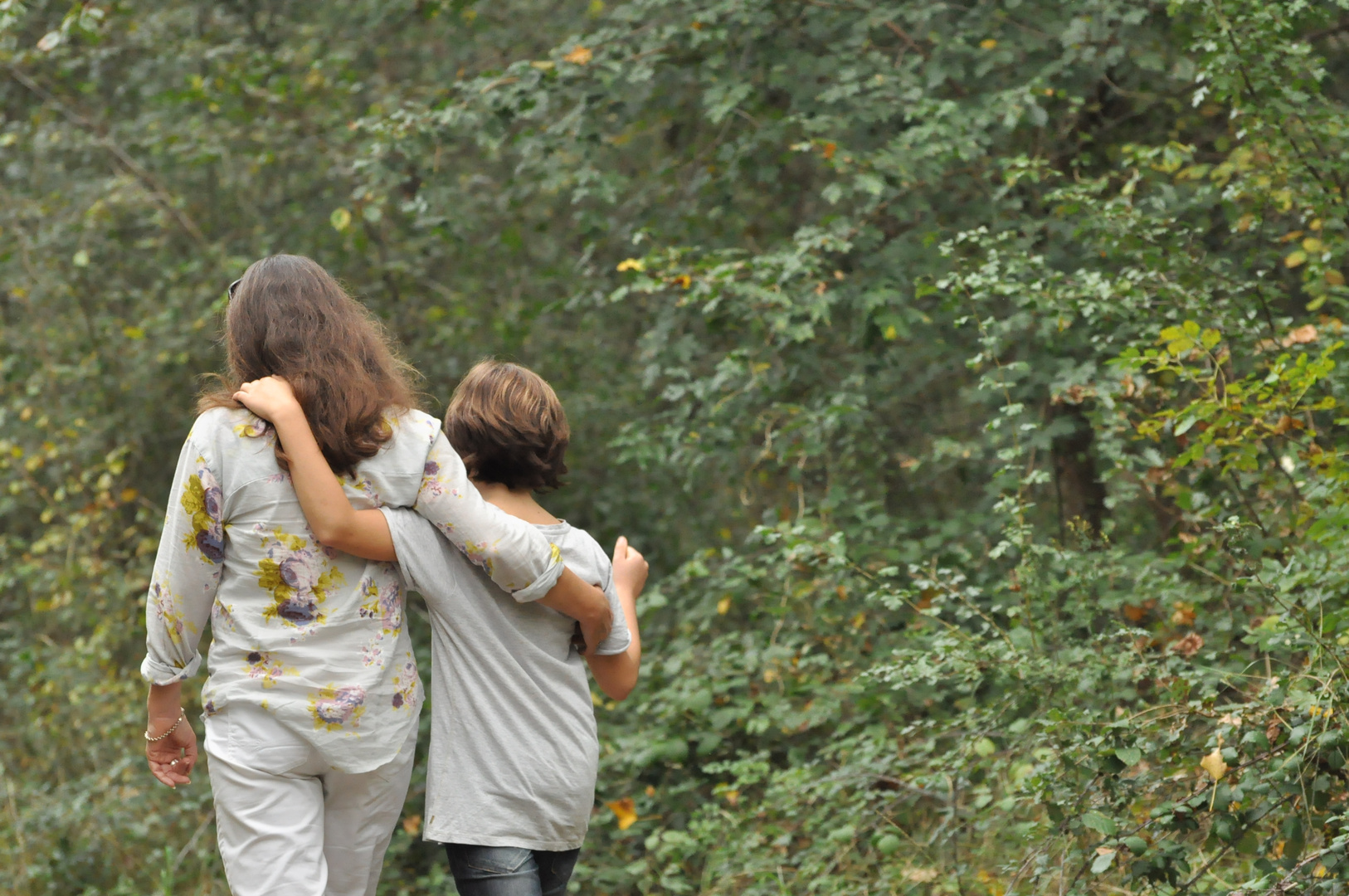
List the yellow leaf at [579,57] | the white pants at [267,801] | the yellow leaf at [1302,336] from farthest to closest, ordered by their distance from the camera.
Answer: the yellow leaf at [579,57] → the yellow leaf at [1302,336] → the white pants at [267,801]

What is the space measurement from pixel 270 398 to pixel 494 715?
0.64 metres

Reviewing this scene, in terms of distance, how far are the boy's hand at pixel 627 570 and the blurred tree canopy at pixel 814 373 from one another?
1.06m

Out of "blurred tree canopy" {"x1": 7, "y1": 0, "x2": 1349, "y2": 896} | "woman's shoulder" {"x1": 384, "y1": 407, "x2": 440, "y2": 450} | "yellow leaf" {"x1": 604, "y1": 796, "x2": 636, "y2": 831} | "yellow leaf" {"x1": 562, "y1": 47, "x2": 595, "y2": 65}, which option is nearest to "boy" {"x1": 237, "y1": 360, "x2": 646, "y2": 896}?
"woman's shoulder" {"x1": 384, "y1": 407, "x2": 440, "y2": 450}

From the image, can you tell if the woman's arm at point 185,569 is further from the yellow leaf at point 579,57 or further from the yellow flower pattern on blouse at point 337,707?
the yellow leaf at point 579,57

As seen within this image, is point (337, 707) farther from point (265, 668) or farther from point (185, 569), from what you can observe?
point (185, 569)

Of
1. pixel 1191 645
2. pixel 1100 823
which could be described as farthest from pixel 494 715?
pixel 1191 645

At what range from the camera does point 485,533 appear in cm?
211

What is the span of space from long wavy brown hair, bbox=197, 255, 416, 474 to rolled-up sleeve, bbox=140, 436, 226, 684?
0.39 ft

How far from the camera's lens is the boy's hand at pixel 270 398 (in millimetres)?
2043

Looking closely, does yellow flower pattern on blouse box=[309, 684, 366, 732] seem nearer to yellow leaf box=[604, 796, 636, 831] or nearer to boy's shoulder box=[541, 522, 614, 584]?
boy's shoulder box=[541, 522, 614, 584]

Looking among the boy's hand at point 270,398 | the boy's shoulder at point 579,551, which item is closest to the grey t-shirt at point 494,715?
the boy's shoulder at point 579,551

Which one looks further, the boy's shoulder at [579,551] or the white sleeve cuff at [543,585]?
the boy's shoulder at [579,551]

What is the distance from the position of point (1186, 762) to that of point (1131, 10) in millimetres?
2725

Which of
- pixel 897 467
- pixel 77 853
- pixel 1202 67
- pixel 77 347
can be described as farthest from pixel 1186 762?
pixel 77 347
